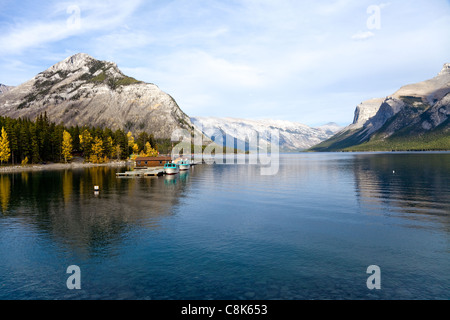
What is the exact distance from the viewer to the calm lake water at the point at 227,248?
2188cm

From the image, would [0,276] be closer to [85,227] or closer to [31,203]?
[85,227]

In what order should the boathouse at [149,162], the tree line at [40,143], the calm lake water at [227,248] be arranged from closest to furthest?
1. the calm lake water at [227,248]
2. the tree line at [40,143]
3. the boathouse at [149,162]

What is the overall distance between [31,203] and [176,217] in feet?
107

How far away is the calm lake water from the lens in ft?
71.8

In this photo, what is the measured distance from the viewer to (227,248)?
30875mm

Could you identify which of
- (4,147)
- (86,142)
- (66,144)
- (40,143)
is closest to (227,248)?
(4,147)

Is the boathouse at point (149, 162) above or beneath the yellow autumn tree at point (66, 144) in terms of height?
beneath

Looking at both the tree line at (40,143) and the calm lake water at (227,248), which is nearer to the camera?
the calm lake water at (227,248)

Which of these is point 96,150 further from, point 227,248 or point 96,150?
point 227,248
